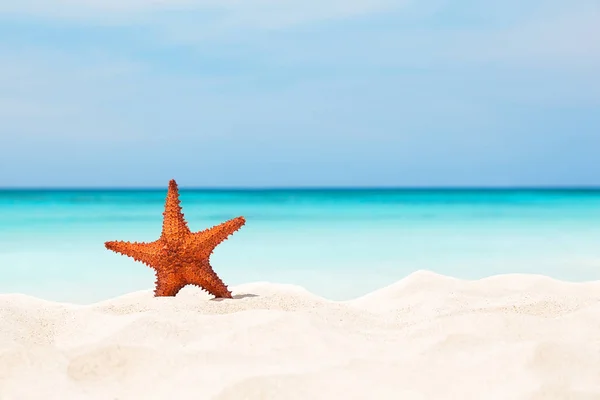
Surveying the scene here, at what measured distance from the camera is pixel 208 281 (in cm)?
481

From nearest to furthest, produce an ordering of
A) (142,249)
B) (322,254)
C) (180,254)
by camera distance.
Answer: (180,254)
(142,249)
(322,254)

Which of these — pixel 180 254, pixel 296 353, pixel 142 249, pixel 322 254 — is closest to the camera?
pixel 296 353

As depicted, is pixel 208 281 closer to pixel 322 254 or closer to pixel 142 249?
pixel 142 249

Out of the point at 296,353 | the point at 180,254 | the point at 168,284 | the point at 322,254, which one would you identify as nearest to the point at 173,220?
the point at 180,254

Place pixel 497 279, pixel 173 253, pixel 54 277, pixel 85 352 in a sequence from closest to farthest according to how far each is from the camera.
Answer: pixel 85 352 < pixel 173 253 < pixel 497 279 < pixel 54 277

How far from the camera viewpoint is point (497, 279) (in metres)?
5.67

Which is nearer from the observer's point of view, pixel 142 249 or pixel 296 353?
pixel 296 353

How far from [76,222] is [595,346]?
18890 millimetres

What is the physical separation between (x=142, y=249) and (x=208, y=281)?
542 mm

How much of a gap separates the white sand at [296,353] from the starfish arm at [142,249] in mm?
616

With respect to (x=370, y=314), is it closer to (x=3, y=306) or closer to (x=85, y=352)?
(x=85, y=352)

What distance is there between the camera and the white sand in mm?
2615

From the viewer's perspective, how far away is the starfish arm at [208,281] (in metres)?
4.79

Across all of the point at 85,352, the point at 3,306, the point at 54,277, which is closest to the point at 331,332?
the point at 85,352
